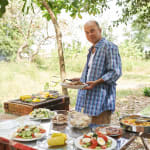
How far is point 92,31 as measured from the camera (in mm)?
1763

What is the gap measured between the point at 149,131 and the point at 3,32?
11621mm

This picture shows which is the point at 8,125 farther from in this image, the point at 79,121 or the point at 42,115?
the point at 79,121

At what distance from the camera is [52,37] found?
10430 mm

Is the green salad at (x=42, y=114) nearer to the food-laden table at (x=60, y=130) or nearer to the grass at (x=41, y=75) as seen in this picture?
the food-laden table at (x=60, y=130)

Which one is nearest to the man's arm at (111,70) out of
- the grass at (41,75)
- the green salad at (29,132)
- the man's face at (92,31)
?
the man's face at (92,31)

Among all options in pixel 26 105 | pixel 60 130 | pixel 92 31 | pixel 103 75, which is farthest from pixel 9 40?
pixel 60 130

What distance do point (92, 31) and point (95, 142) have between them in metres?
1.00

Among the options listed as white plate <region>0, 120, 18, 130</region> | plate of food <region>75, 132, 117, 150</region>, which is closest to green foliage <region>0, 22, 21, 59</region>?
white plate <region>0, 120, 18, 130</region>

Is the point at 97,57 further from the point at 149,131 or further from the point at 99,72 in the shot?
the point at 149,131

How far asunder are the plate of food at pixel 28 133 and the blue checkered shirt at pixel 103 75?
2.01 ft

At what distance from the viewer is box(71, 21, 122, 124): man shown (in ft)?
5.71

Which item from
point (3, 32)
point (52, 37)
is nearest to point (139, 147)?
point (52, 37)

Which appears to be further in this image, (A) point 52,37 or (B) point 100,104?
(A) point 52,37

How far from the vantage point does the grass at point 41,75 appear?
6836mm
